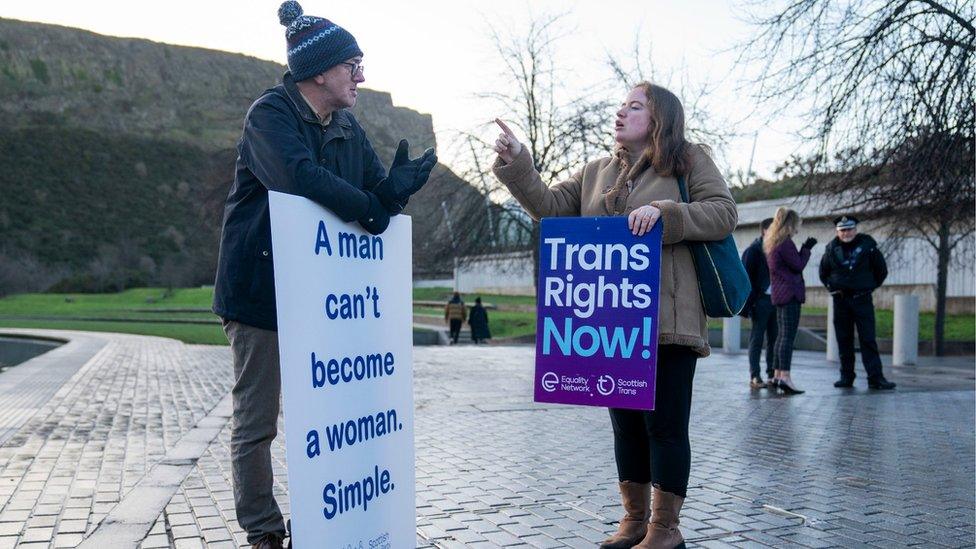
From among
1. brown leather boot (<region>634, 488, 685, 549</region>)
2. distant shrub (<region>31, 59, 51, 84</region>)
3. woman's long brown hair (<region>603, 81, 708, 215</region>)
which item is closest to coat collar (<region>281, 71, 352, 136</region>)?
woman's long brown hair (<region>603, 81, 708, 215</region>)

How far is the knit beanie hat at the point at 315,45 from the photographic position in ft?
10.5

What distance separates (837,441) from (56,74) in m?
166

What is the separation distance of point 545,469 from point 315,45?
10.4ft

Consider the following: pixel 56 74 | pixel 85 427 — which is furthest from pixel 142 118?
pixel 85 427

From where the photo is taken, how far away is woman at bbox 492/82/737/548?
3.54 metres

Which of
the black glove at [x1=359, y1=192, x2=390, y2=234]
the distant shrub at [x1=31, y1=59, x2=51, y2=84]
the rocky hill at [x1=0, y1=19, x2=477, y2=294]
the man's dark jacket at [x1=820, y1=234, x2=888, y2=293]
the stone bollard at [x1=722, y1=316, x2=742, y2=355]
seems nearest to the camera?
the black glove at [x1=359, y1=192, x2=390, y2=234]

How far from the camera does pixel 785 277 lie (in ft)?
31.3

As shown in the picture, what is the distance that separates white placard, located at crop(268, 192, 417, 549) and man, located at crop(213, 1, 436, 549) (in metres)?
0.17

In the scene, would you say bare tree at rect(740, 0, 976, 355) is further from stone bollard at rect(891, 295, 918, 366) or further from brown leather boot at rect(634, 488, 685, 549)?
brown leather boot at rect(634, 488, 685, 549)

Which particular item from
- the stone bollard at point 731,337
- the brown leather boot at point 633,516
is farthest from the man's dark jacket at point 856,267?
the brown leather boot at point 633,516

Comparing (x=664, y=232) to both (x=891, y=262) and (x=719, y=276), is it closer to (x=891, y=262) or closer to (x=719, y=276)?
(x=719, y=276)

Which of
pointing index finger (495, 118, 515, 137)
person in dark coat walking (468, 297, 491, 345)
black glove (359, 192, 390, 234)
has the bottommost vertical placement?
person in dark coat walking (468, 297, 491, 345)

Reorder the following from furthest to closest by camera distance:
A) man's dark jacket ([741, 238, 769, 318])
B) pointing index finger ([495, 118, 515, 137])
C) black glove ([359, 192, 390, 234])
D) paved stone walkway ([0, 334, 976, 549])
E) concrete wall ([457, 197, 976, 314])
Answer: concrete wall ([457, 197, 976, 314]), man's dark jacket ([741, 238, 769, 318]), paved stone walkway ([0, 334, 976, 549]), pointing index finger ([495, 118, 515, 137]), black glove ([359, 192, 390, 234])

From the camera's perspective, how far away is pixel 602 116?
2503 centimetres
